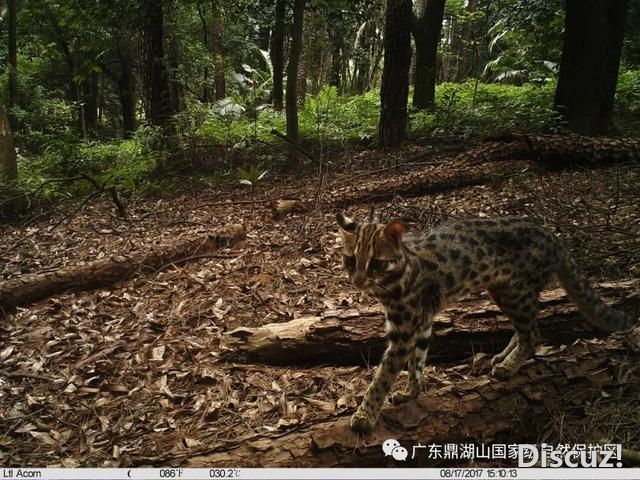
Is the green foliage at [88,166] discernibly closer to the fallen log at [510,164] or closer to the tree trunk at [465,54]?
the fallen log at [510,164]

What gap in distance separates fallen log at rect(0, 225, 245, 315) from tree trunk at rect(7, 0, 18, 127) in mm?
15891

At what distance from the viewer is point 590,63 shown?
29.3 ft

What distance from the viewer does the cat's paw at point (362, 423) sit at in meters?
3.06

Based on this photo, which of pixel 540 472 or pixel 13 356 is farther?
pixel 13 356

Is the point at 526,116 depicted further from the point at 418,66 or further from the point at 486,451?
the point at 486,451

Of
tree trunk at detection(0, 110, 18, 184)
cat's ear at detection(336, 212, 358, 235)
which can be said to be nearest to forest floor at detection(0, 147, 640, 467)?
cat's ear at detection(336, 212, 358, 235)

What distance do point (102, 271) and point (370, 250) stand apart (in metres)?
4.44

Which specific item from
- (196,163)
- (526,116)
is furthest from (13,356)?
(526,116)

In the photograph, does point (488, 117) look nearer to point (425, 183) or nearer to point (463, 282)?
point (425, 183)

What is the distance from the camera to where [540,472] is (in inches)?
106

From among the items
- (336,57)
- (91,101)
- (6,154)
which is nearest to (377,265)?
(6,154)

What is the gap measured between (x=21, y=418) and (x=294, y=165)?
810 cm

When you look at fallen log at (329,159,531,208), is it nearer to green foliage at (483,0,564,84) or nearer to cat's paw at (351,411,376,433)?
cat's paw at (351,411,376,433)

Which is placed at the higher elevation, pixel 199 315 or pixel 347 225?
pixel 347 225
